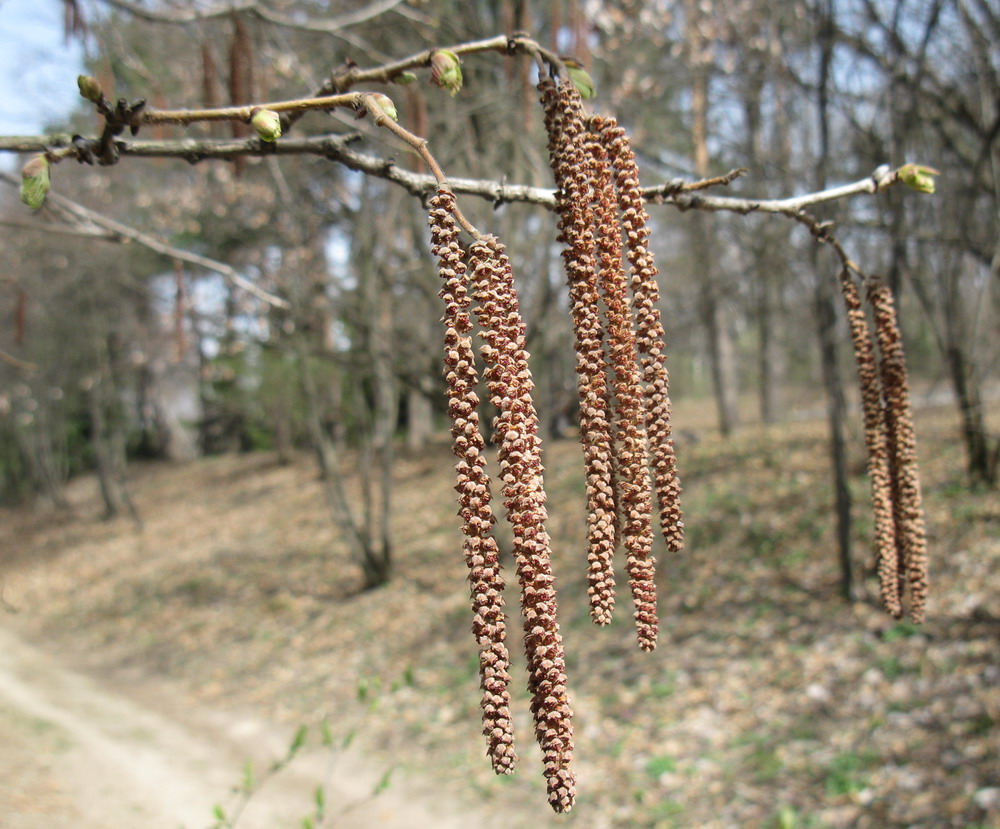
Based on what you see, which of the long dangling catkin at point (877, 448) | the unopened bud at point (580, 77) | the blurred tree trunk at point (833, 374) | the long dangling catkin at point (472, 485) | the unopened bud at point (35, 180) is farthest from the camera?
the blurred tree trunk at point (833, 374)

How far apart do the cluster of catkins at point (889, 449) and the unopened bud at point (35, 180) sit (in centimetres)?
128

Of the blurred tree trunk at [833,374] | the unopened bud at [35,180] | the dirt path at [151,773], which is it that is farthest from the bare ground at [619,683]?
the unopened bud at [35,180]

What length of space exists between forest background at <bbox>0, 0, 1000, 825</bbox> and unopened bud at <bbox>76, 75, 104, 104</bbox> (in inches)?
30.3

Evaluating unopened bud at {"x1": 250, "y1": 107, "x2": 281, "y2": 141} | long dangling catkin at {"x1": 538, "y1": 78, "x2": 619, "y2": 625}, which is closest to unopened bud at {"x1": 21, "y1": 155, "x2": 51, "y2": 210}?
unopened bud at {"x1": 250, "y1": 107, "x2": 281, "y2": 141}

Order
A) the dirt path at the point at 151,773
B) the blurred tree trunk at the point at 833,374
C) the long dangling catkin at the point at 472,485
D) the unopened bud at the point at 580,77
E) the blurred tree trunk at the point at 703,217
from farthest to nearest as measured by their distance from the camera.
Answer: the blurred tree trunk at the point at 703,217 → the blurred tree trunk at the point at 833,374 → the dirt path at the point at 151,773 → the unopened bud at the point at 580,77 → the long dangling catkin at the point at 472,485

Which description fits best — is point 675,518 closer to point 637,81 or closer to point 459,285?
point 459,285

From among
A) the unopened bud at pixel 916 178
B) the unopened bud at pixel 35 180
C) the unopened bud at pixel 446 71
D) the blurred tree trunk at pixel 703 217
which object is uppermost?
the blurred tree trunk at pixel 703 217

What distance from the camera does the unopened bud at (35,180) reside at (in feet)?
4.12

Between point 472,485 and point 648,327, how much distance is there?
1.19ft

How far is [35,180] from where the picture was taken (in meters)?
1.26

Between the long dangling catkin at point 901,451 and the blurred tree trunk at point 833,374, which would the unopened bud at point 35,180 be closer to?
the long dangling catkin at point 901,451

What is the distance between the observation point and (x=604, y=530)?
1.15 meters

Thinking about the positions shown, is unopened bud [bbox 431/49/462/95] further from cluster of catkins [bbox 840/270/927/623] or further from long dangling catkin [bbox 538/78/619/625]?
cluster of catkins [bbox 840/270/927/623]

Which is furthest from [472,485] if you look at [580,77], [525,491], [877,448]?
[877,448]
